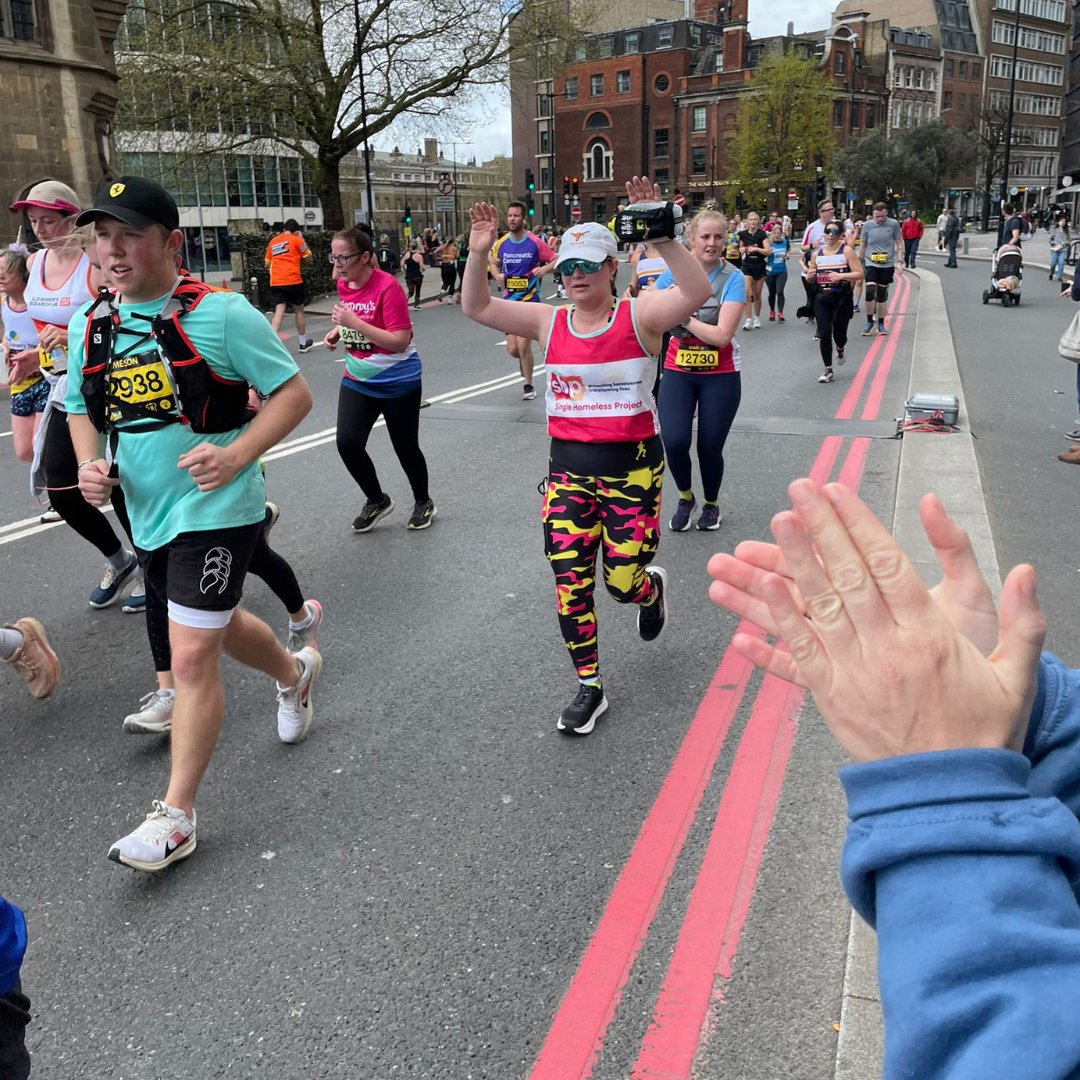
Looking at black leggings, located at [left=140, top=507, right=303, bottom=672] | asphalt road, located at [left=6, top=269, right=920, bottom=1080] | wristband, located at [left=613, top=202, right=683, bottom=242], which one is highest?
wristband, located at [left=613, top=202, right=683, bottom=242]

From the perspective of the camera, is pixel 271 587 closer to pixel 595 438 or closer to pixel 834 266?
pixel 595 438

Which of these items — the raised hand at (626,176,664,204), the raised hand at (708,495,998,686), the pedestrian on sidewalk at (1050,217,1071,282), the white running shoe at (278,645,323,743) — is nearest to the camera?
the raised hand at (708,495,998,686)

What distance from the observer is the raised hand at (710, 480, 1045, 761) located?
37.4 inches

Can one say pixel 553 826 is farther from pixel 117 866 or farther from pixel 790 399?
pixel 790 399

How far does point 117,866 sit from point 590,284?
269cm

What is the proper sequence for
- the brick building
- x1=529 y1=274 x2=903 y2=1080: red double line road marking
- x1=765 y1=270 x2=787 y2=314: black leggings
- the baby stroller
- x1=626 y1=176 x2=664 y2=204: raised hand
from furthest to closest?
the brick building, the baby stroller, x1=765 y1=270 x2=787 y2=314: black leggings, x1=626 y1=176 x2=664 y2=204: raised hand, x1=529 y1=274 x2=903 y2=1080: red double line road marking

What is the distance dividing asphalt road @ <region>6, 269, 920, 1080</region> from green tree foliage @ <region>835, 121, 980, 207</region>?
3020 inches

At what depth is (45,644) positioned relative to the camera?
174 inches

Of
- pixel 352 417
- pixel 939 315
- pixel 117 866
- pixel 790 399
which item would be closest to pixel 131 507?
pixel 117 866

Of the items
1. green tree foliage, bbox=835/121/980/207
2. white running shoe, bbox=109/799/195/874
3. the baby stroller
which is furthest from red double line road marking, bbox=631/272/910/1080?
green tree foliage, bbox=835/121/980/207

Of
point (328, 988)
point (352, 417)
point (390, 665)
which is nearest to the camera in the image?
point (328, 988)

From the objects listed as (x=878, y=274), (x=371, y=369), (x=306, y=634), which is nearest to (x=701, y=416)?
(x=371, y=369)

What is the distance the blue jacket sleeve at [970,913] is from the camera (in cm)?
81

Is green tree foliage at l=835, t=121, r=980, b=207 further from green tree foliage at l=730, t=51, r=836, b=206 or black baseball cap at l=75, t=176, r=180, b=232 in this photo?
black baseball cap at l=75, t=176, r=180, b=232
